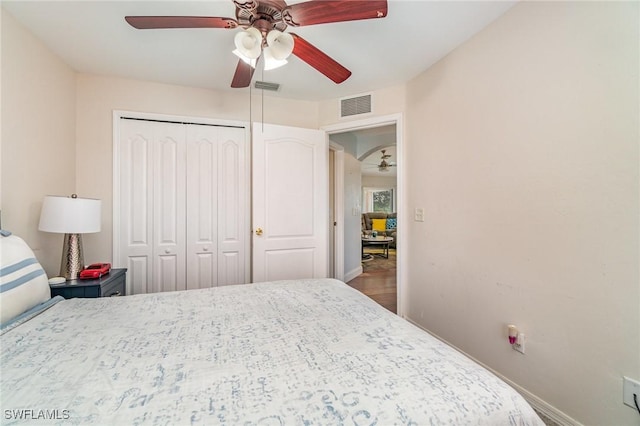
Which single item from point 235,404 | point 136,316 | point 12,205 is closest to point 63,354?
point 136,316

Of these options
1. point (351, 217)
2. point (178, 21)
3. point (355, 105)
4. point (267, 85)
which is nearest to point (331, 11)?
point (178, 21)

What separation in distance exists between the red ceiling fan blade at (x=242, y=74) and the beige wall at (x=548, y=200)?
60.7 inches

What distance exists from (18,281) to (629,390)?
108 inches

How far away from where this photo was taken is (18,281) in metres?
1.26

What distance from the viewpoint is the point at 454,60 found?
218 centimetres

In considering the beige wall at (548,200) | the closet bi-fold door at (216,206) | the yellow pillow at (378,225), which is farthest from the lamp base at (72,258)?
the yellow pillow at (378,225)

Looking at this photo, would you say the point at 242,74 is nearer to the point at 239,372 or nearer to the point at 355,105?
the point at 355,105

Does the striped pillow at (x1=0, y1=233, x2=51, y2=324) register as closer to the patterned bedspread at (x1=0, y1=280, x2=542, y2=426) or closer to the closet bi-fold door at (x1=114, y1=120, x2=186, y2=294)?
the patterned bedspread at (x1=0, y1=280, x2=542, y2=426)

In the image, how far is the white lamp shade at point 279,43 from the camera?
142 cm

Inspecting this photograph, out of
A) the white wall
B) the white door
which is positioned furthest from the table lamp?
the white wall

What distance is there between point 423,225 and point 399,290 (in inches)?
29.4

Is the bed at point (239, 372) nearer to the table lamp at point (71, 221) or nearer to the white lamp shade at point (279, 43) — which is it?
the table lamp at point (71, 221)

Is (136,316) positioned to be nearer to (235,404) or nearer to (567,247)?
(235,404)

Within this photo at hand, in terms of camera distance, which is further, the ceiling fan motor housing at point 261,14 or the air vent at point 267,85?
the air vent at point 267,85
